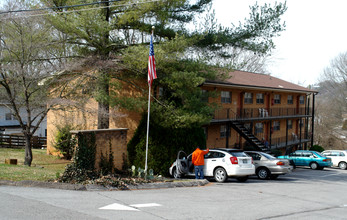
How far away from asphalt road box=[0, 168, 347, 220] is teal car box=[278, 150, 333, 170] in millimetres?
16815

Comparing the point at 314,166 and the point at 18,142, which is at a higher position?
the point at 18,142

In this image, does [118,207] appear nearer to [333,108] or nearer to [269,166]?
[269,166]

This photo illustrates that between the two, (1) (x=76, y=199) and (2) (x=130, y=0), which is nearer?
(1) (x=76, y=199)

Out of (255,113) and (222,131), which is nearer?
(222,131)

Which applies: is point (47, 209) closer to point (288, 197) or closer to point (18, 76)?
point (288, 197)

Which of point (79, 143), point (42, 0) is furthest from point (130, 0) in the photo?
point (79, 143)

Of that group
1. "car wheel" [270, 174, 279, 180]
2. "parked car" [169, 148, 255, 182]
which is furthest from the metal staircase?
"parked car" [169, 148, 255, 182]

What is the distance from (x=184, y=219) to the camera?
813 cm

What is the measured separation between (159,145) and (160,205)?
9.56 meters

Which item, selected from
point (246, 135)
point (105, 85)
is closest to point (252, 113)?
point (246, 135)

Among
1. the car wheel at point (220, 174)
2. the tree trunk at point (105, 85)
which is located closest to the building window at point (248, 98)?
the tree trunk at point (105, 85)

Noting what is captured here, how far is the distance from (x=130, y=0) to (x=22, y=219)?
14.0 metres

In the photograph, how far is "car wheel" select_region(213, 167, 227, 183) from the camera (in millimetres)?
16172

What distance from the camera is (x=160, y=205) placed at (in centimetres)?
944
